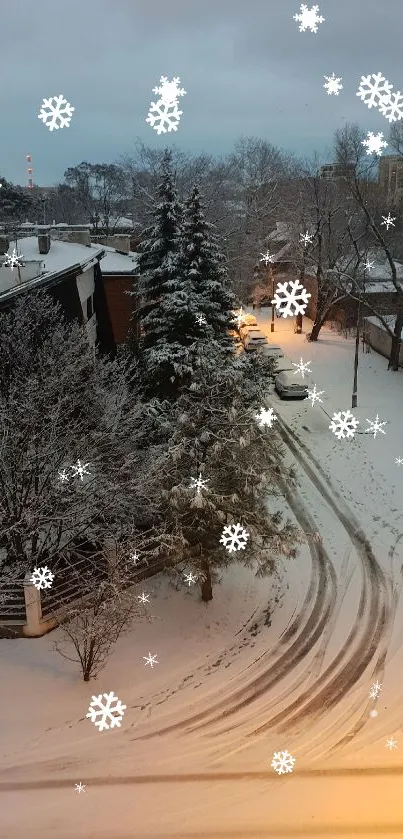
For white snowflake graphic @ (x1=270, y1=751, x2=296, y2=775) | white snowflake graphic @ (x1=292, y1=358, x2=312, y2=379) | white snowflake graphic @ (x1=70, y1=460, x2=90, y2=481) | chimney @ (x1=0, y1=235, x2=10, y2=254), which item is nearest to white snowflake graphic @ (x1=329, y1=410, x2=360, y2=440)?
white snowflake graphic @ (x1=292, y1=358, x2=312, y2=379)

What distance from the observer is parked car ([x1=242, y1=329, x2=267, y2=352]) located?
35781 mm

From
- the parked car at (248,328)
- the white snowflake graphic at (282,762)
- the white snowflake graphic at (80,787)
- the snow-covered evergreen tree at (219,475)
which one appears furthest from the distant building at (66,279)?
the parked car at (248,328)

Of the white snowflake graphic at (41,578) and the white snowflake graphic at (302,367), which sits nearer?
the white snowflake graphic at (41,578)

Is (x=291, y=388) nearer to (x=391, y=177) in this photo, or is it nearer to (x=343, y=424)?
(x=343, y=424)

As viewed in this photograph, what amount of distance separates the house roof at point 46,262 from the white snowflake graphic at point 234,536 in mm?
7642

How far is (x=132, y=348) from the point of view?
21.2 m

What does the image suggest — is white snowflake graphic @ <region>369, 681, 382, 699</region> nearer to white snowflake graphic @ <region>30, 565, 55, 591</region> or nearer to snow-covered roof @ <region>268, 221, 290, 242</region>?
white snowflake graphic @ <region>30, 565, 55, 591</region>

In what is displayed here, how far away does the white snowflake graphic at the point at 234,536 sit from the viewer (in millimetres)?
12898

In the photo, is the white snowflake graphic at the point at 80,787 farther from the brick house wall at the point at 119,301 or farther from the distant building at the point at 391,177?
the distant building at the point at 391,177

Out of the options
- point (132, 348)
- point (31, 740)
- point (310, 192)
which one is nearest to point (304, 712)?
point (31, 740)

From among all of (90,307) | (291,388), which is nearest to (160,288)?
(90,307)

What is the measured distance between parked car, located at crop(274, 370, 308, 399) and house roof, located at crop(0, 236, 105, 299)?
1014 centimetres

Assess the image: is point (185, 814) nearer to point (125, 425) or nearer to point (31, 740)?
point (31, 740)

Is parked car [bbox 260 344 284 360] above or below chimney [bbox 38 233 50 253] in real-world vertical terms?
below
